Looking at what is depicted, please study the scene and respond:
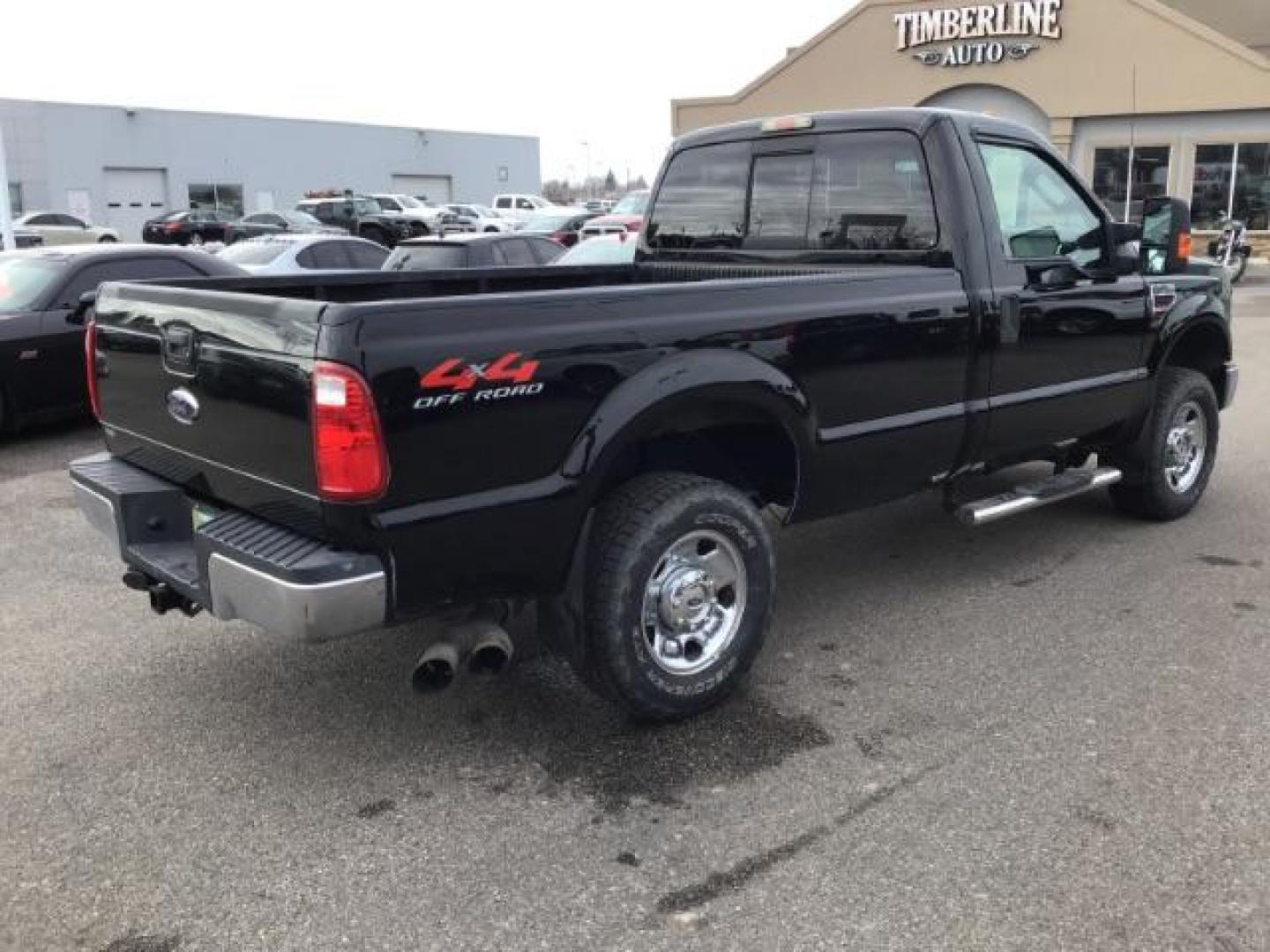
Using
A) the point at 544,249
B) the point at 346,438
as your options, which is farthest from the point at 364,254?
the point at 346,438

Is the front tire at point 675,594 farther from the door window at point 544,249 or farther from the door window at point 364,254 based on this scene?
the door window at point 364,254

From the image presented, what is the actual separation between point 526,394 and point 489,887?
4.41 feet

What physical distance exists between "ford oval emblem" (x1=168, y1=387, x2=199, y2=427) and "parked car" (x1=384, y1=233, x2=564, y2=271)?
7119mm

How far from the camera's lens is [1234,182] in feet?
88.1

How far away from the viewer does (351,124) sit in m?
60.8

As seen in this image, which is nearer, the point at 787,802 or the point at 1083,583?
the point at 787,802

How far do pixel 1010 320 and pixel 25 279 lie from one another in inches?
299

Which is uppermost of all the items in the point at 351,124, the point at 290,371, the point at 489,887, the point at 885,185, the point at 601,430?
the point at 351,124

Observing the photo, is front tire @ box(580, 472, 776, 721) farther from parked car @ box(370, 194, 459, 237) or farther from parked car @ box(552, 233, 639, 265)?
parked car @ box(370, 194, 459, 237)

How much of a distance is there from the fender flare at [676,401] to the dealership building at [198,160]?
49.3m

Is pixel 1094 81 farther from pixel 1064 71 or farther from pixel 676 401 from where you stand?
pixel 676 401

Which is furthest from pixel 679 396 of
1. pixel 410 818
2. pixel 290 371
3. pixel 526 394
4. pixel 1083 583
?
pixel 1083 583

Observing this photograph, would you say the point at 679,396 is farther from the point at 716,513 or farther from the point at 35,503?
the point at 35,503

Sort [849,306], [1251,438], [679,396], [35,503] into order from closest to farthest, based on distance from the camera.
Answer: [679,396]
[849,306]
[35,503]
[1251,438]
